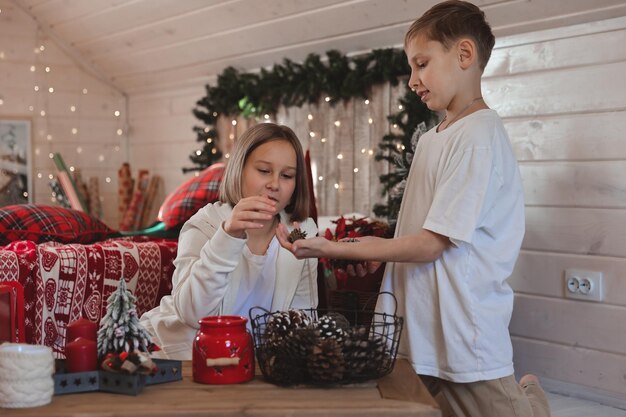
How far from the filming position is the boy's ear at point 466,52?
6.10 ft

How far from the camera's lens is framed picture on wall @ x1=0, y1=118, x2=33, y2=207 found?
558cm

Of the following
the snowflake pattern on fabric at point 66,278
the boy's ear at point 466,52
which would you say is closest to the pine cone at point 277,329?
the boy's ear at point 466,52

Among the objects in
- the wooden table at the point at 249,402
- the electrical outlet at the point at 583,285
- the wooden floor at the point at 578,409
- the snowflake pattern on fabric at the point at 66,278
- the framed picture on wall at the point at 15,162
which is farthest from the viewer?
the framed picture on wall at the point at 15,162

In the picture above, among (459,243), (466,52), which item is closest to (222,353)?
(459,243)

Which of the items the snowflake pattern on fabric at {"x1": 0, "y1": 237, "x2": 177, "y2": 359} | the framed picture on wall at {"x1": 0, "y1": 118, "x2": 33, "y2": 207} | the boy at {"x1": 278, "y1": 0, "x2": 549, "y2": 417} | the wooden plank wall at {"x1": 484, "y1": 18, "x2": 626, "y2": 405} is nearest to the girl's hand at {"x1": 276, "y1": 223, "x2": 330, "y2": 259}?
the boy at {"x1": 278, "y1": 0, "x2": 549, "y2": 417}

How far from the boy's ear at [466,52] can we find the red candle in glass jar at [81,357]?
109 centimetres

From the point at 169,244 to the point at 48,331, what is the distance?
0.61 metres

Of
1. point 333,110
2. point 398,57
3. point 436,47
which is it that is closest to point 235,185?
point 436,47

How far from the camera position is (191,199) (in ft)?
11.7

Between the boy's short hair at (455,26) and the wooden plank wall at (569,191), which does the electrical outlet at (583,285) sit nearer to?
the wooden plank wall at (569,191)

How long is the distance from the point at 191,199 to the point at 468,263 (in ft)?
6.57

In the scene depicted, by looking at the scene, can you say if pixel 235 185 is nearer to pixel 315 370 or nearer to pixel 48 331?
pixel 315 370

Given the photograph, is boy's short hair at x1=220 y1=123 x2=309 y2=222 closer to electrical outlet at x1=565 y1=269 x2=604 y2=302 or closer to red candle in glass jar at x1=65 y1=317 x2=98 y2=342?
red candle in glass jar at x1=65 y1=317 x2=98 y2=342

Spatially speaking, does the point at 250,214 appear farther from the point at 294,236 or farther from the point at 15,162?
the point at 15,162
